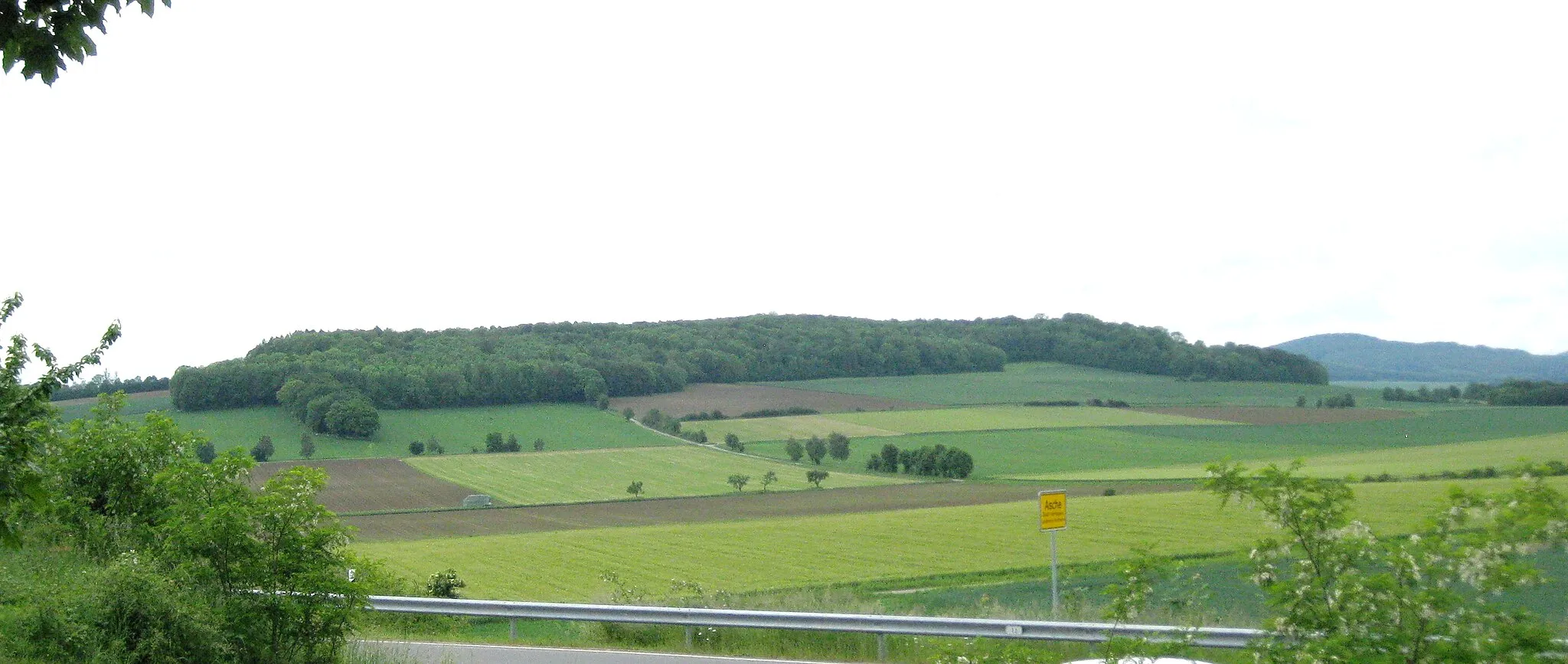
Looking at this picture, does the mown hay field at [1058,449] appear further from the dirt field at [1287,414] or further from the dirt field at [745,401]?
the dirt field at [745,401]

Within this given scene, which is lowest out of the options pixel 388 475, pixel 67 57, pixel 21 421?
pixel 388 475

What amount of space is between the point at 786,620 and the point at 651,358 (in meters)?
84.7

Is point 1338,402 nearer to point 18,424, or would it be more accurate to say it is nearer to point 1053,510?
point 1053,510

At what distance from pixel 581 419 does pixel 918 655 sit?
71.5 meters

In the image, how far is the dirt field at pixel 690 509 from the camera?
46938mm

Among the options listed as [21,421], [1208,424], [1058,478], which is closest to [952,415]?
[1208,424]

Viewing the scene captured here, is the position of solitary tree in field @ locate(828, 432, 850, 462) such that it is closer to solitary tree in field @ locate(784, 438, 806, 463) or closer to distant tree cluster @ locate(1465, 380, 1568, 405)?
solitary tree in field @ locate(784, 438, 806, 463)

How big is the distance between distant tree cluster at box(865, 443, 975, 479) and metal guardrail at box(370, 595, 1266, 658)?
50.3 meters

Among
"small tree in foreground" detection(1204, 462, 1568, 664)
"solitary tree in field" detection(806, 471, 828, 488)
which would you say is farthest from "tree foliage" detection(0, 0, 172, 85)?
"solitary tree in field" detection(806, 471, 828, 488)

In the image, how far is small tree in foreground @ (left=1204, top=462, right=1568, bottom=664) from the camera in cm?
400

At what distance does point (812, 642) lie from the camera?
1402 cm

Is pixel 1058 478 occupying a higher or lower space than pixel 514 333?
lower

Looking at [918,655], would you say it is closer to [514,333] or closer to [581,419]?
[581,419]

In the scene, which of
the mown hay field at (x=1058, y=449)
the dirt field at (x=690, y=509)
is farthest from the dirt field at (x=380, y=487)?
the mown hay field at (x=1058, y=449)
